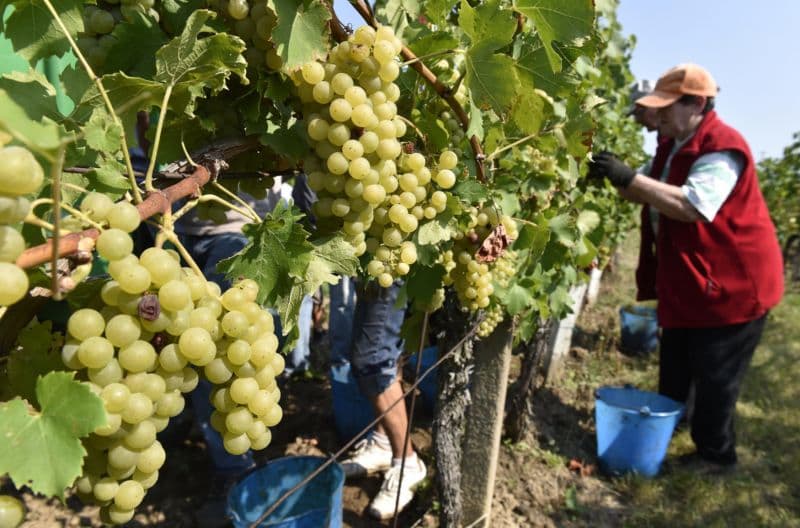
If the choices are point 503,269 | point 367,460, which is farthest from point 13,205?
point 367,460

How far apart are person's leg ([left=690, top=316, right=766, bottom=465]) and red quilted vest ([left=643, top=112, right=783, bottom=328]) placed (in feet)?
0.37

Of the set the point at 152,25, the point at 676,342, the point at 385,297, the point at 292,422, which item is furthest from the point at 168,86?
the point at 676,342

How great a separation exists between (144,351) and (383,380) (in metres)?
2.45

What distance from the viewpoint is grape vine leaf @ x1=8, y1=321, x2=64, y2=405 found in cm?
70

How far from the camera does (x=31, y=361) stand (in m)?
0.70

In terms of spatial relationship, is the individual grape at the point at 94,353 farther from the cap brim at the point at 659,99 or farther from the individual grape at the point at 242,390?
the cap brim at the point at 659,99

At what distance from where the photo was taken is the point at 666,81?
3754 mm

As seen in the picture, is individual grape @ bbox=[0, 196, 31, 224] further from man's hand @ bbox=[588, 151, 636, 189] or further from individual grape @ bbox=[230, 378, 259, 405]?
man's hand @ bbox=[588, 151, 636, 189]

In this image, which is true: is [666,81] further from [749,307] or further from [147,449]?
[147,449]

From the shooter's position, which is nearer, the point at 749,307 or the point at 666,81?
the point at 749,307

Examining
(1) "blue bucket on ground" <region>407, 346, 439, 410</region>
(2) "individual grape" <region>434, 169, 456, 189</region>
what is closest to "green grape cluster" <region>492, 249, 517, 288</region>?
(2) "individual grape" <region>434, 169, 456, 189</region>

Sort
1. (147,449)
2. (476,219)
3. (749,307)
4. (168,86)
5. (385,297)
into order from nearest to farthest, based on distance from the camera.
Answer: (147,449) → (168,86) → (476,219) → (385,297) → (749,307)

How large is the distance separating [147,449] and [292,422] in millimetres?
3397

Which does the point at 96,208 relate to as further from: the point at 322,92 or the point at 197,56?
the point at 322,92
